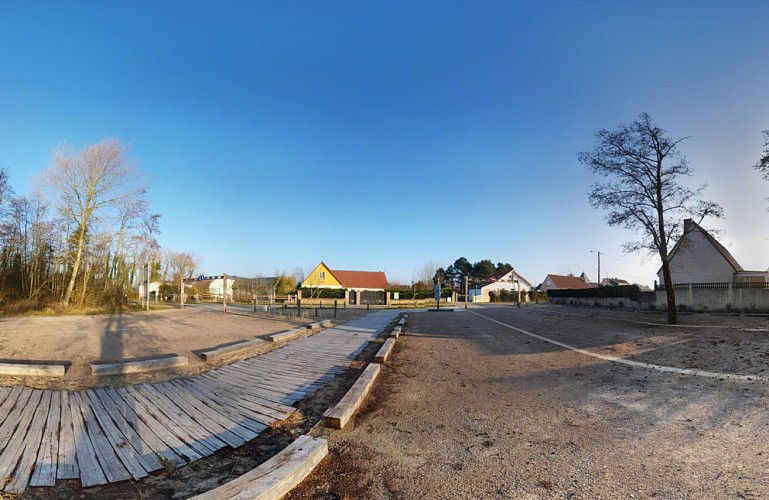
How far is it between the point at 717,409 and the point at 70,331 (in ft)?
45.8

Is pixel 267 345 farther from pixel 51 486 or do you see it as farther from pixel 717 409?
pixel 717 409

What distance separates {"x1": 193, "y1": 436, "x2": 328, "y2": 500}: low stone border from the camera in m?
2.29

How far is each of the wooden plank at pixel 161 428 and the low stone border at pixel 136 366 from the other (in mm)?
922

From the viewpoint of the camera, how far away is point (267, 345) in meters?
8.71

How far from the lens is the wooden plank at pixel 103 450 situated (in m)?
2.89

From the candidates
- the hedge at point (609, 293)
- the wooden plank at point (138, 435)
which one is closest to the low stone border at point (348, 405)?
the wooden plank at point (138, 435)

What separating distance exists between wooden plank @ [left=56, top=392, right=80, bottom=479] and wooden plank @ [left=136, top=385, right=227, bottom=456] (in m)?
0.79

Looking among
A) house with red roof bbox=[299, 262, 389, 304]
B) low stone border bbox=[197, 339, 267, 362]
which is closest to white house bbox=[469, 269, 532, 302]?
house with red roof bbox=[299, 262, 389, 304]

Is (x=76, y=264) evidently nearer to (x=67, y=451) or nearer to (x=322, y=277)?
(x=67, y=451)

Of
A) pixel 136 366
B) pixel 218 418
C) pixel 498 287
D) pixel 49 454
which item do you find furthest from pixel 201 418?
pixel 498 287

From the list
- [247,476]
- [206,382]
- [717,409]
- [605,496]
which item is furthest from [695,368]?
[206,382]

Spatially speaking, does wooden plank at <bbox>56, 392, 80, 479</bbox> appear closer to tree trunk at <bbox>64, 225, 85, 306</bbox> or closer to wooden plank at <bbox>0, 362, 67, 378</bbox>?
wooden plank at <bbox>0, 362, 67, 378</bbox>

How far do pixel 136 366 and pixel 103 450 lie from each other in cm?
310

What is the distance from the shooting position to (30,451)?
317 centimetres
